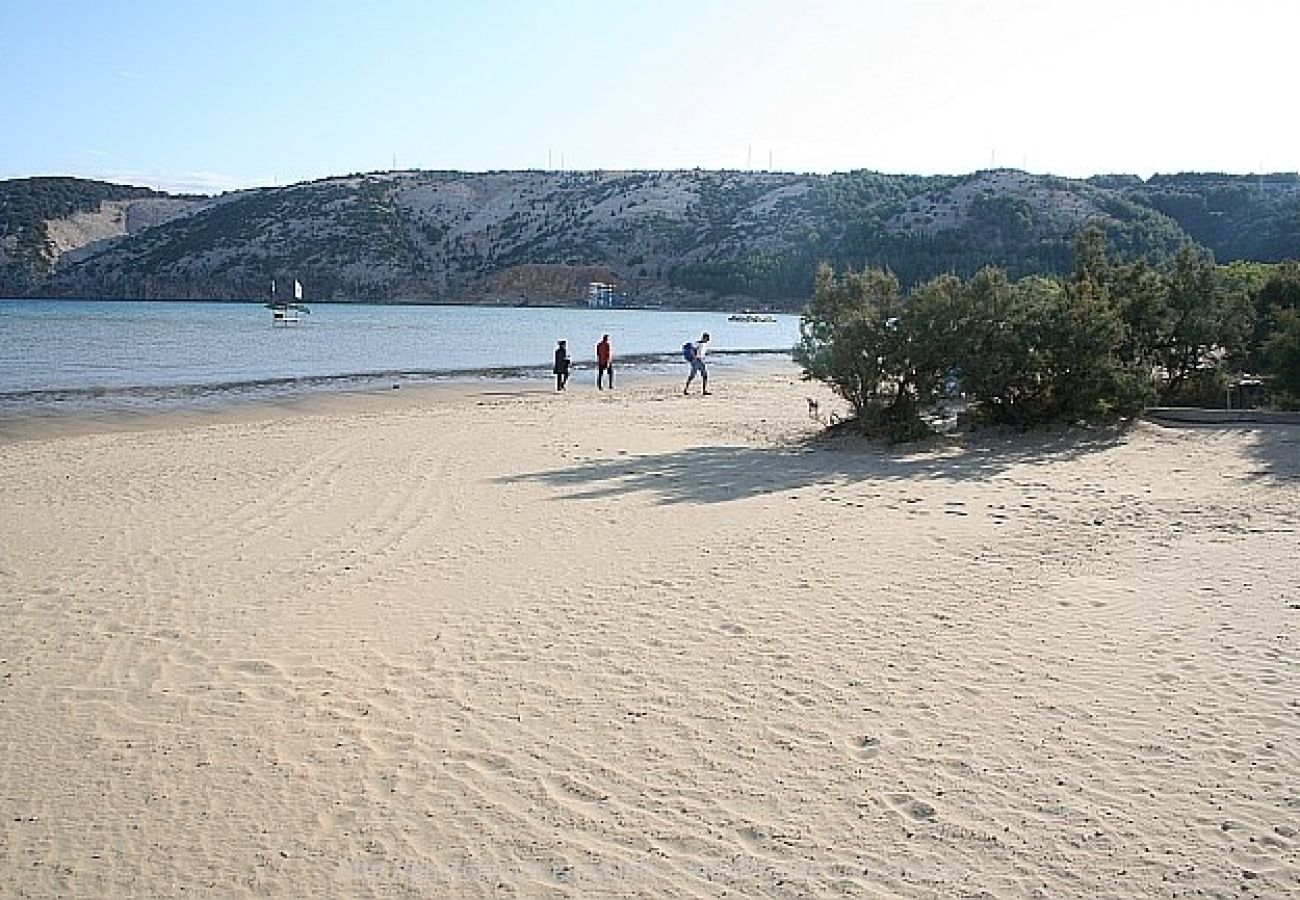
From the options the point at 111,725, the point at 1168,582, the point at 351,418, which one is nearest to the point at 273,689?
the point at 111,725

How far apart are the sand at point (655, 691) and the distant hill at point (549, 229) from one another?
8072 cm

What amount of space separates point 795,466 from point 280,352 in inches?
1303

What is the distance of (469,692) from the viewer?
5.84m

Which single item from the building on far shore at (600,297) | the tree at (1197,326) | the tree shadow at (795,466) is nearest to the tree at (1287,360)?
the tree at (1197,326)

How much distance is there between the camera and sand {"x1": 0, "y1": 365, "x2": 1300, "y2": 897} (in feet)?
13.8

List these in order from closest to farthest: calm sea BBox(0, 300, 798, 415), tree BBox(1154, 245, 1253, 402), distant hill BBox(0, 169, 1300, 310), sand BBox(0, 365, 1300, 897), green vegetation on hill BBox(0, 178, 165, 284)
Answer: sand BBox(0, 365, 1300, 897) → tree BBox(1154, 245, 1253, 402) → calm sea BBox(0, 300, 798, 415) → distant hill BBox(0, 169, 1300, 310) → green vegetation on hill BBox(0, 178, 165, 284)

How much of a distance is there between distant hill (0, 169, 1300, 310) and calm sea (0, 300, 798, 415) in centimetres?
2425

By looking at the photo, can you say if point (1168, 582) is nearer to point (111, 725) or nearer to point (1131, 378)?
point (111, 725)

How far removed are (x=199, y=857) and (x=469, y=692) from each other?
5.96 ft

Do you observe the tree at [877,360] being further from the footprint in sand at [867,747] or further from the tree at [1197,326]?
the footprint in sand at [867,747]

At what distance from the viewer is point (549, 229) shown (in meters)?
121

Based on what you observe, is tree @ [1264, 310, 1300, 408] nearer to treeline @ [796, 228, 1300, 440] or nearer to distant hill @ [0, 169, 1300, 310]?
treeline @ [796, 228, 1300, 440]

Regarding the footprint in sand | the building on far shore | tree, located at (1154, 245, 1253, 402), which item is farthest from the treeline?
the building on far shore

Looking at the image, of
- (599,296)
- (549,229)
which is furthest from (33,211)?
(599,296)
